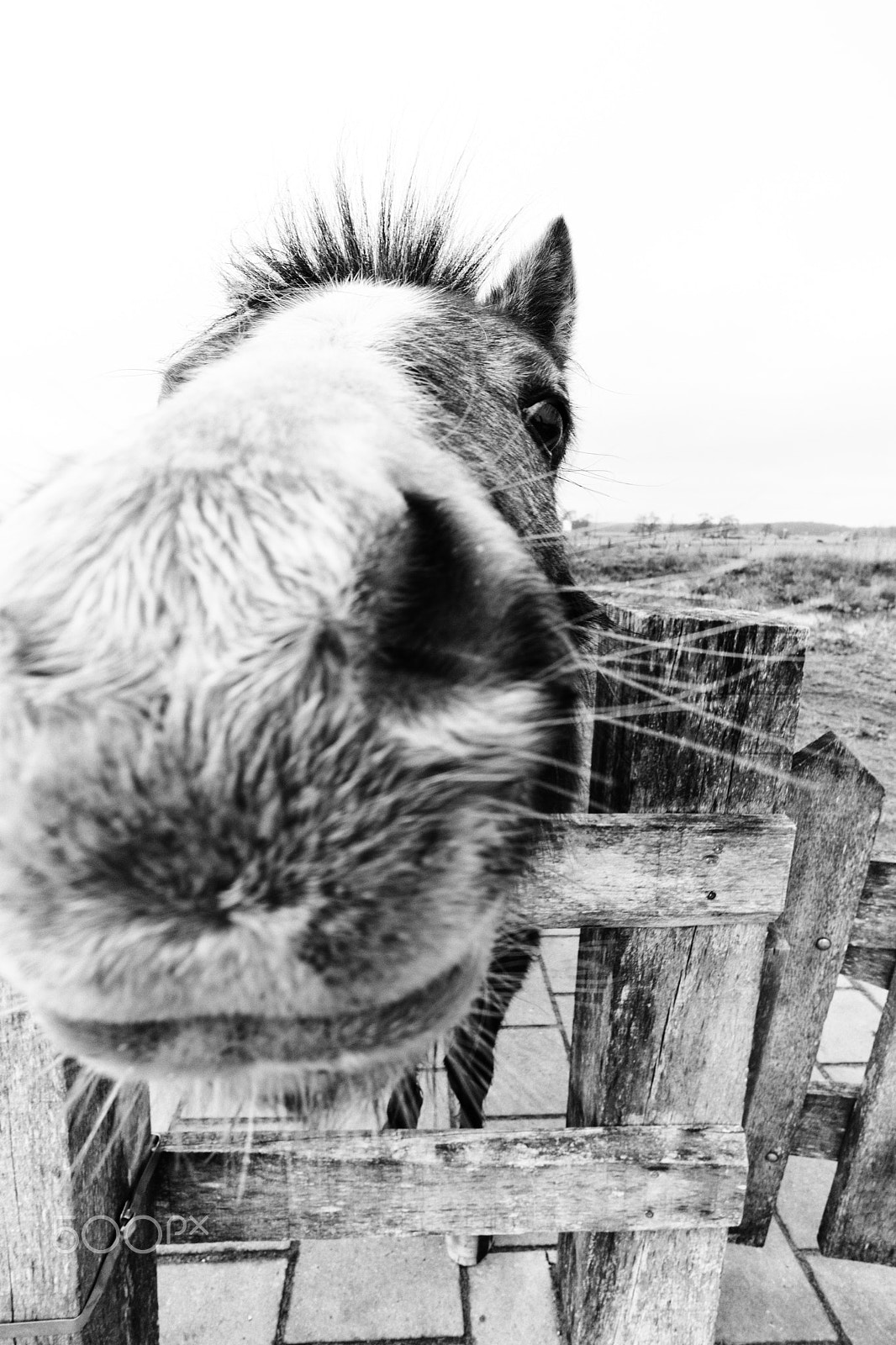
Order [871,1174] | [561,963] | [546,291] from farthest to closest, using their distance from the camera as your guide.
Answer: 1. [561,963]
2. [546,291]
3. [871,1174]

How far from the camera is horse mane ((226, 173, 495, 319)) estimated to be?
236cm

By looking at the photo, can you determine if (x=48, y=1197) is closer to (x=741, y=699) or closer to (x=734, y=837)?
(x=734, y=837)

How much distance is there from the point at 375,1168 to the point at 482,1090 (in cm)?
95

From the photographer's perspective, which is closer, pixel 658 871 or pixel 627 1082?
pixel 658 871

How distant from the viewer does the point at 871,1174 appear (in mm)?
2146

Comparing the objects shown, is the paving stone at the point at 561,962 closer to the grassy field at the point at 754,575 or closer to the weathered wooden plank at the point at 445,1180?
the weathered wooden plank at the point at 445,1180

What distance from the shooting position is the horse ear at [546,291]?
2.57m

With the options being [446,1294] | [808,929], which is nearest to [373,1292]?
[446,1294]

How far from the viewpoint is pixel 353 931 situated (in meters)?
0.63

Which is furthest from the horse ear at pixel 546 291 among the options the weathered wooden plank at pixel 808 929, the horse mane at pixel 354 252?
the weathered wooden plank at pixel 808 929

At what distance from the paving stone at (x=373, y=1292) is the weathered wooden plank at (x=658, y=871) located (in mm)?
1547

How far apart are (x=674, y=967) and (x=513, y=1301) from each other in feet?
5.42

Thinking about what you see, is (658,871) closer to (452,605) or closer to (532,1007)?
(452,605)

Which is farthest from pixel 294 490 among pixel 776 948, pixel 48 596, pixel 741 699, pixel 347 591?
pixel 776 948
